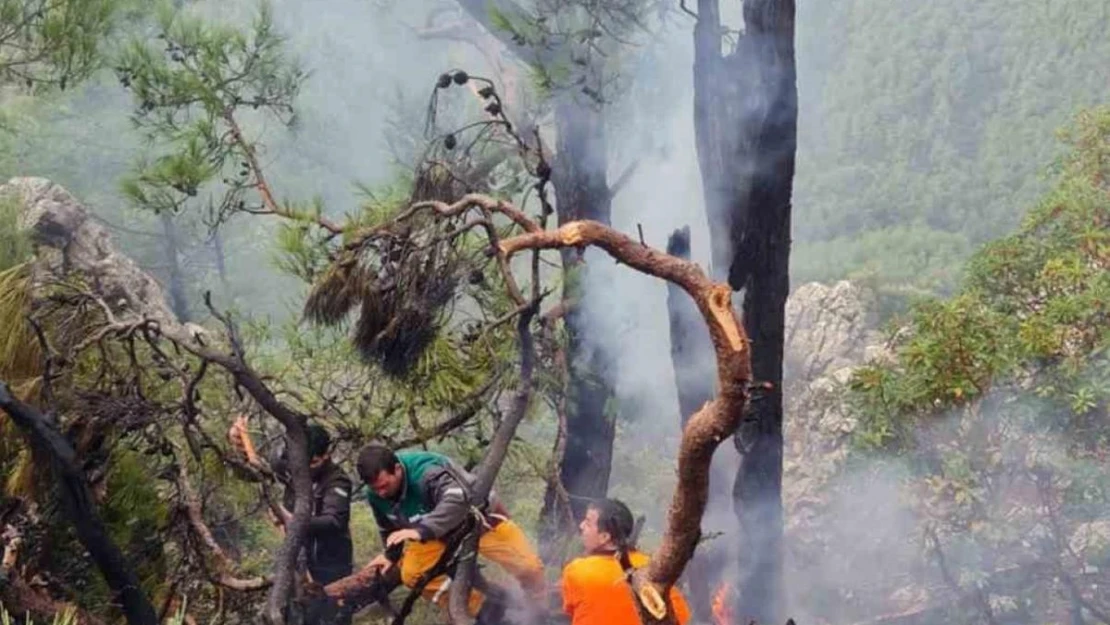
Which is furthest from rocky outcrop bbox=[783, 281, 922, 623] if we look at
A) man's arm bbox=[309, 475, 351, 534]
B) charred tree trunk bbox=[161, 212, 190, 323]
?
charred tree trunk bbox=[161, 212, 190, 323]

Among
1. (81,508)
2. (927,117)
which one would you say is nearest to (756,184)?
(81,508)

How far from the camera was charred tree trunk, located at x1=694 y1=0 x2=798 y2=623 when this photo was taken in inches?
221

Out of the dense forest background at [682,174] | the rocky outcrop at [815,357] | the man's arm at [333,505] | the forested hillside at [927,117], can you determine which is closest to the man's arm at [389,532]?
the man's arm at [333,505]

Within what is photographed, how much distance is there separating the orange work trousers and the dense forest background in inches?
23.4

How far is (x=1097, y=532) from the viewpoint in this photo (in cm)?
833

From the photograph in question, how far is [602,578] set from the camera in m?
4.04

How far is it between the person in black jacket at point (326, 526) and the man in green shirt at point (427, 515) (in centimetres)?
23

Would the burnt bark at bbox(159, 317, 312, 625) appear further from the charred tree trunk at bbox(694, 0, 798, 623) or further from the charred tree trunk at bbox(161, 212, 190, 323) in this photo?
the charred tree trunk at bbox(161, 212, 190, 323)

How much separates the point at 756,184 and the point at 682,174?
5.59 metres

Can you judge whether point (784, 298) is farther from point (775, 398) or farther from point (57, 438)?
point (57, 438)

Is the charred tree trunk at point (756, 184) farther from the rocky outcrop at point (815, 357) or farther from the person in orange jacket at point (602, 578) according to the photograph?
the rocky outcrop at point (815, 357)

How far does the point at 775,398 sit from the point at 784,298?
0.47 meters

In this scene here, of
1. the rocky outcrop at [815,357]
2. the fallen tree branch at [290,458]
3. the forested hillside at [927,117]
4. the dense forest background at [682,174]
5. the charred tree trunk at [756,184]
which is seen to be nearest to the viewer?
the fallen tree branch at [290,458]

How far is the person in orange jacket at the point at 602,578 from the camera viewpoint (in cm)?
404
